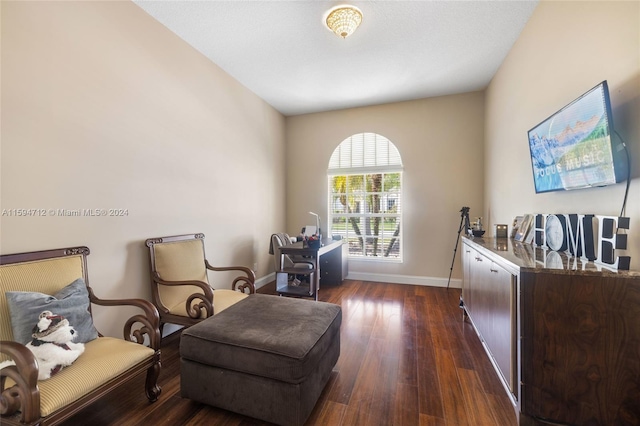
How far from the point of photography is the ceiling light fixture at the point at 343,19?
2.29 m

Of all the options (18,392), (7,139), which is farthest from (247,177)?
(18,392)

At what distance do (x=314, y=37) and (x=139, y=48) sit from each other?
5.44 feet

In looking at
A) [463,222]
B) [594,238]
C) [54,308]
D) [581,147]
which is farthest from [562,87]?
[54,308]

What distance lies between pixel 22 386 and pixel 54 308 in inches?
19.4

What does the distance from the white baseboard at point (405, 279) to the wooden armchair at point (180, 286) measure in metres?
2.42

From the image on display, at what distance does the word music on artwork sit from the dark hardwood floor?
3.43 ft

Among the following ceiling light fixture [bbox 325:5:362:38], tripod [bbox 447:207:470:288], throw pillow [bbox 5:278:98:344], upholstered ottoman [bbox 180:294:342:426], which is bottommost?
upholstered ottoman [bbox 180:294:342:426]

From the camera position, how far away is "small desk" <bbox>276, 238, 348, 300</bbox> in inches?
137

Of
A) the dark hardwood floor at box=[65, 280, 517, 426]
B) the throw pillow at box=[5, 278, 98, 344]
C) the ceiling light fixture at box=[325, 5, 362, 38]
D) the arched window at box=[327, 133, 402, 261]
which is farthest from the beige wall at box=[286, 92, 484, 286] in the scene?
the throw pillow at box=[5, 278, 98, 344]

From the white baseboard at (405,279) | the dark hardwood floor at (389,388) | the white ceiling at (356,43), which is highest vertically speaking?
the white ceiling at (356,43)

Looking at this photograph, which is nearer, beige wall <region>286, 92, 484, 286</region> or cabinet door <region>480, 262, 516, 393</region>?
cabinet door <region>480, 262, 516, 393</region>

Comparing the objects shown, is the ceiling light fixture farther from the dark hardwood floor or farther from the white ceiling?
the dark hardwood floor

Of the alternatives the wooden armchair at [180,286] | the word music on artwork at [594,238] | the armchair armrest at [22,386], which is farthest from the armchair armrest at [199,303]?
the word music on artwork at [594,238]

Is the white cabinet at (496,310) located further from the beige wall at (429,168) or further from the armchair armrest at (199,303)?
the armchair armrest at (199,303)
